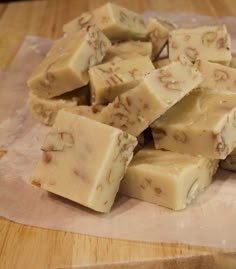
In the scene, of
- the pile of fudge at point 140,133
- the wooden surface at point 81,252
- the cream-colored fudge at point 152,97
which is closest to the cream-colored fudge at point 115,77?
the pile of fudge at point 140,133

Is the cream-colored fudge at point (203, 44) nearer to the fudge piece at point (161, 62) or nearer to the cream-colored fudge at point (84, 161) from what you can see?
the fudge piece at point (161, 62)

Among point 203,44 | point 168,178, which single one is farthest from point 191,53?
point 168,178

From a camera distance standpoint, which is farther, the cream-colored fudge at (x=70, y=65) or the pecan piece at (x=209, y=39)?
the pecan piece at (x=209, y=39)

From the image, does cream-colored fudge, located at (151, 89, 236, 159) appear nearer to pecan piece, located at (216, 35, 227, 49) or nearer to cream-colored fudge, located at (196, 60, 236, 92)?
cream-colored fudge, located at (196, 60, 236, 92)

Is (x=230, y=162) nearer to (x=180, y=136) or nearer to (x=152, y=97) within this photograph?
(x=180, y=136)

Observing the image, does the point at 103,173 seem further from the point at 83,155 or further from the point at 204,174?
the point at 204,174

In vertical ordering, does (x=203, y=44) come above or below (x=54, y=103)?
above
